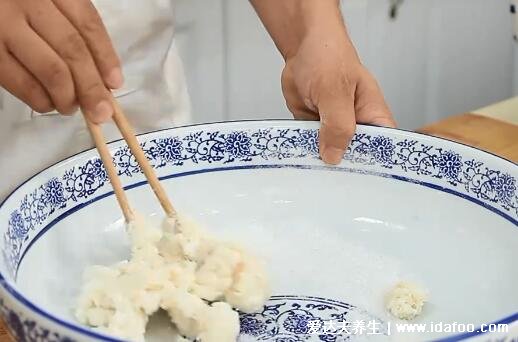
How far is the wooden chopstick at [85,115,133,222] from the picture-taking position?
0.60 meters

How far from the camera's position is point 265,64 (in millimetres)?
1349

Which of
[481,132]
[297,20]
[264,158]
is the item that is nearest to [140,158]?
[264,158]

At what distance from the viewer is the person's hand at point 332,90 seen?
2.30 feet

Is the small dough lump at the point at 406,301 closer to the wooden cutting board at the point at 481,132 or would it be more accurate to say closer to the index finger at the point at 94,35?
the index finger at the point at 94,35

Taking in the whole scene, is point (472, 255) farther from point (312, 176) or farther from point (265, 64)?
point (265, 64)

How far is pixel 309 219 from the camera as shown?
0.70 metres

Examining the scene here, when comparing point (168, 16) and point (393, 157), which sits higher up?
point (168, 16)

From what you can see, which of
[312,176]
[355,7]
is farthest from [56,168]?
[355,7]

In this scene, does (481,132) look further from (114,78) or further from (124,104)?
(114,78)

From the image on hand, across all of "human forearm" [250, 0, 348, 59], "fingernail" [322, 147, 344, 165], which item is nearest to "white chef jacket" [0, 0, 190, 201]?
"human forearm" [250, 0, 348, 59]

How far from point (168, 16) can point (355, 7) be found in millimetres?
695

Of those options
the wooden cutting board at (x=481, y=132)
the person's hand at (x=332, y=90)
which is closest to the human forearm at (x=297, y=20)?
the person's hand at (x=332, y=90)

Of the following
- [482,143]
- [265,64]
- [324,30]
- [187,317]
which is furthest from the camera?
[265,64]

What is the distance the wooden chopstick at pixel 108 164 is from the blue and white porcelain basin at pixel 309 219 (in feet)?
0.15
